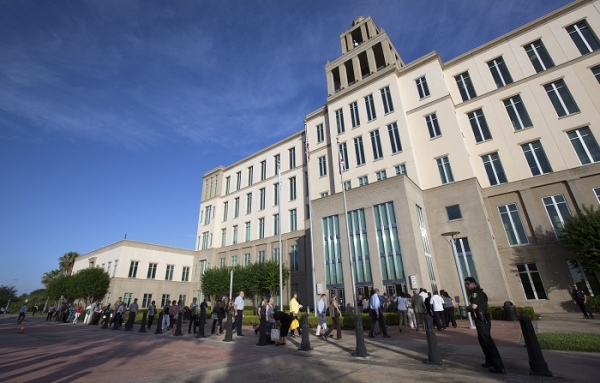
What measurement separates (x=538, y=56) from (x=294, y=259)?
3338 centimetres

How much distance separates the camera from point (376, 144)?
30703 millimetres

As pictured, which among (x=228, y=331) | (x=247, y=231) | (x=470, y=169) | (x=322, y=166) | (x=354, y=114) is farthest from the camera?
(x=247, y=231)

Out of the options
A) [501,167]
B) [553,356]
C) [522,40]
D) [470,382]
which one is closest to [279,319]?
[470,382]

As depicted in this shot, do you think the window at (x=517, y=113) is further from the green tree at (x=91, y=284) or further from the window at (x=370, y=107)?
the green tree at (x=91, y=284)

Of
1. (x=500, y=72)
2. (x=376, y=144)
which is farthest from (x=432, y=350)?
(x=500, y=72)

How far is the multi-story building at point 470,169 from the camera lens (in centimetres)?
2206

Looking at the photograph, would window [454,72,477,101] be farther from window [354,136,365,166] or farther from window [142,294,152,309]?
window [142,294,152,309]

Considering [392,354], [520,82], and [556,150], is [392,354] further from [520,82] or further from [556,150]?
[520,82]

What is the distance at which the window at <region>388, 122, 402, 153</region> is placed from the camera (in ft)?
95.5

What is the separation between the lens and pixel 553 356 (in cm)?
780

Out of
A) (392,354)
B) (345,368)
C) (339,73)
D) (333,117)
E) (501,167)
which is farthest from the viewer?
(339,73)

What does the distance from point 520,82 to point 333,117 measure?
18.8 m

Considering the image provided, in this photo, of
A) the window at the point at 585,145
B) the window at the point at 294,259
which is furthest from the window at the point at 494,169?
the window at the point at 294,259

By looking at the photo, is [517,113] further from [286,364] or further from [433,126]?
[286,364]
